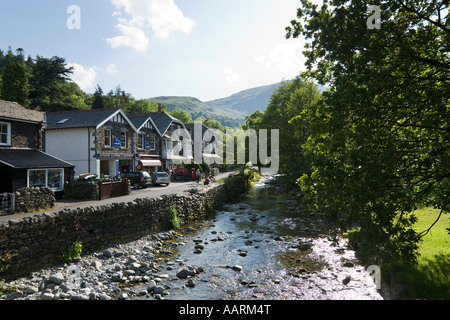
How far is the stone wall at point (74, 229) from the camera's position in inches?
368

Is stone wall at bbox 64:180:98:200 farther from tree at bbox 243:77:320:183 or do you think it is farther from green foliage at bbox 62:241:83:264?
tree at bbox 243:77:320:183

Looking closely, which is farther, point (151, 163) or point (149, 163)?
point (151, 163)

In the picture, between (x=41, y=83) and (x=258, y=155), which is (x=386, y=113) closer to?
(x=258, y=155)

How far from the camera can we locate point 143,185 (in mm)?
28938

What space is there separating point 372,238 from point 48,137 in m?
34.5

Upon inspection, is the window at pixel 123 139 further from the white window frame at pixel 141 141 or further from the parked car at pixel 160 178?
the parked car at pixel 160 178

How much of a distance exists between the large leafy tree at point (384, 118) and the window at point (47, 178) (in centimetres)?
2002

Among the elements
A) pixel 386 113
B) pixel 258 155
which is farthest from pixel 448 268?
pixel 258 155

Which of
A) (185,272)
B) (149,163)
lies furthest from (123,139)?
(185,272)

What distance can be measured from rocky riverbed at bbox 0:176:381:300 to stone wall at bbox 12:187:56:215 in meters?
6.75

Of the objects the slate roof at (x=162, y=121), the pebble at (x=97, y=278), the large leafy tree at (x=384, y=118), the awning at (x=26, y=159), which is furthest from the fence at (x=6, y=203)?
the slate roof at (x=162, y=121)

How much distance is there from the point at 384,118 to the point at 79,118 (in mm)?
32092

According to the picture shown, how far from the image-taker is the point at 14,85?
1877 inches

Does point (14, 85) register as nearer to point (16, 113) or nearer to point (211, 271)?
point (16, 113)
